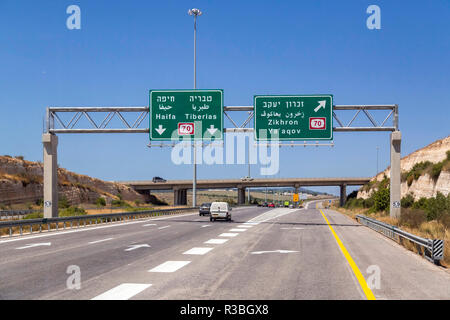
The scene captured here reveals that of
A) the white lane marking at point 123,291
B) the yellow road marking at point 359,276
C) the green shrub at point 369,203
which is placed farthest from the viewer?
the green shrub at point 369,203

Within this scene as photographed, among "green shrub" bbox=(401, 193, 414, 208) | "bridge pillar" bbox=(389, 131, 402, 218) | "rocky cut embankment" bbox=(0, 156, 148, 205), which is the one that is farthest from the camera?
"rocky cut embankment" bbox=(0, 156, 148, 205)

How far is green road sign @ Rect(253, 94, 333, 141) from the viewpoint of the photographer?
108 ft

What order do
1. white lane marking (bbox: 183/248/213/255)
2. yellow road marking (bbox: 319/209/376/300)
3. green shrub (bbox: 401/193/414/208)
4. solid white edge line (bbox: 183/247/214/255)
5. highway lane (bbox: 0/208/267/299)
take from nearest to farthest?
yellow road marking (bbox: 319/209/376/300), highway lane (bbox: 0/208/267/299), solid white edge line (bbox: 183/247/214/255), white lane marking (bbox: 183/248/213/255), green shrub (bbox: 401/193/414/208)

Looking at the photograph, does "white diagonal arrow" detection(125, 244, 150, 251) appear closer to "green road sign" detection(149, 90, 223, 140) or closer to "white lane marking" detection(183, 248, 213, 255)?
"white lane marking" detection(183, 248, 213, 255)

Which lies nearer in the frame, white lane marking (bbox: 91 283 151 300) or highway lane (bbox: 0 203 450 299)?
white lane marking (bbox: 91 283 151 300)

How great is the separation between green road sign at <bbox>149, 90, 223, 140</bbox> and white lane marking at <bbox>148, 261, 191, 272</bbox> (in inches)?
797

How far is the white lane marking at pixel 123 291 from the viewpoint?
887 centimetres

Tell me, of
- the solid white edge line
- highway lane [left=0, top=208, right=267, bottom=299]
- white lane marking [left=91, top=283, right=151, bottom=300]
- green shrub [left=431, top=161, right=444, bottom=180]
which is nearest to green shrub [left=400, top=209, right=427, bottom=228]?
highway lane [left=0, top=208, right=267, bottom=299]

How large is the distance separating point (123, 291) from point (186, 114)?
82.6 feet

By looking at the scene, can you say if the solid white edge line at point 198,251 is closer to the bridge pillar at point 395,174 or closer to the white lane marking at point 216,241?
the white lane marking at point 216,241

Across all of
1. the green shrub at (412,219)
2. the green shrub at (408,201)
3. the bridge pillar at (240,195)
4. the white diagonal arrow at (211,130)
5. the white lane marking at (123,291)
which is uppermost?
the white diagonal arrow at (211,130)

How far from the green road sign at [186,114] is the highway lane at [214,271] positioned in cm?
1493

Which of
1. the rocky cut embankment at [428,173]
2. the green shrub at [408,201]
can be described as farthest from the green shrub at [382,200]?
the rocky cut embankment at [428,173]
